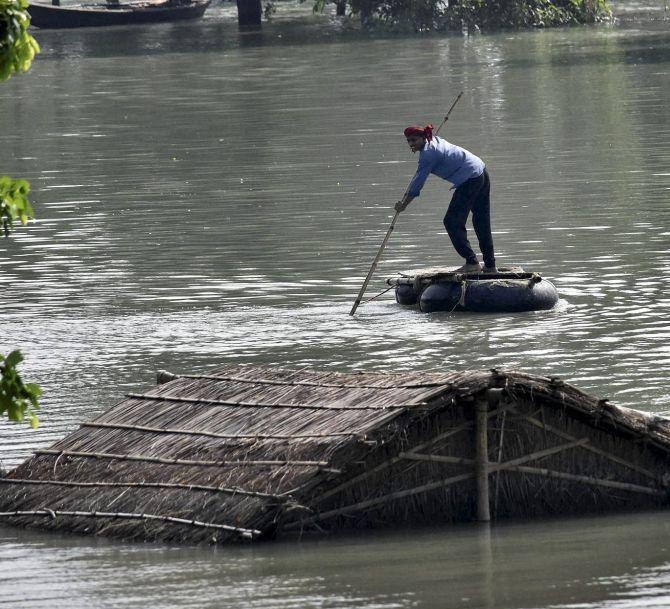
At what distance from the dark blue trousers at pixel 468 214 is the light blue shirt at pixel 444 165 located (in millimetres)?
86

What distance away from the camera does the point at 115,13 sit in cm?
6869

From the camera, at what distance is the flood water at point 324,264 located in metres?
8.80

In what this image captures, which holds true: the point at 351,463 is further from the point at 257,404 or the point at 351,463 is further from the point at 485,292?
the point at 485,292

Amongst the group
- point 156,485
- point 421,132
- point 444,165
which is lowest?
point 156,485

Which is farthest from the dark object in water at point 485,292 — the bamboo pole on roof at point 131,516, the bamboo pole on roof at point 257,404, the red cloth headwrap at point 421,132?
the bamboo pole on roof at point 131,516

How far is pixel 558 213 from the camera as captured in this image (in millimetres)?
21891

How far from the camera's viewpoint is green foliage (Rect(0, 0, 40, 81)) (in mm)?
6305

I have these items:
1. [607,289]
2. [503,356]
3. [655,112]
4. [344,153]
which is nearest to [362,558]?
[503,356]

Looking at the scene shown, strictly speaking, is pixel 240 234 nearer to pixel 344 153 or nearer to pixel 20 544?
pixel 344 153

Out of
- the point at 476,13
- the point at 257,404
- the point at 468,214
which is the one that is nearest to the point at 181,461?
the point at 257,404

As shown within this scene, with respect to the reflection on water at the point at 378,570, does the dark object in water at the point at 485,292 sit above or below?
below

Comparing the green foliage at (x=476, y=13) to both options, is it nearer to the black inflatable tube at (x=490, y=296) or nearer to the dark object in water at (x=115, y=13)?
the dark object in water at (x=115, y=13)

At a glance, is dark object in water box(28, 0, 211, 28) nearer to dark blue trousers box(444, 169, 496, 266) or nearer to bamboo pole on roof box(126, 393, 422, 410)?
dark blue trousers box(444, 169, 496, 266)

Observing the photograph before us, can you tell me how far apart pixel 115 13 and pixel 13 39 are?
63.5 m
